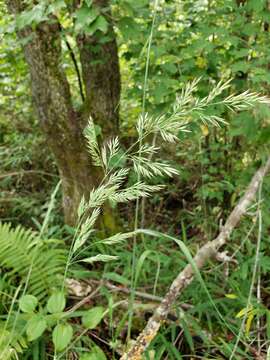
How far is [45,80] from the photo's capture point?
2.40m

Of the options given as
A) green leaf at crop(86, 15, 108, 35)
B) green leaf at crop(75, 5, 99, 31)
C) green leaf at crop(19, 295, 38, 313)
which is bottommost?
green leaf at crop(19, 295, 38, 313)

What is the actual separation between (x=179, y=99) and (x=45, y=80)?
161 cm

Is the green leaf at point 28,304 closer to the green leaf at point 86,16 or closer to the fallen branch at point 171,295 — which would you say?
the fallen branch at point 171,295

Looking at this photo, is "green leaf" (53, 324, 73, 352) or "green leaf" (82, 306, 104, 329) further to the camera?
"green leaf" (82, 306, 104, 329)

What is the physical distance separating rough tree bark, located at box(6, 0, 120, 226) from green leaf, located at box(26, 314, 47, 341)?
113 centimetres

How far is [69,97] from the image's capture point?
8.18 ft

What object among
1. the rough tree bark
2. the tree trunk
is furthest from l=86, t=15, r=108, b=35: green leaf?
the tree trunk

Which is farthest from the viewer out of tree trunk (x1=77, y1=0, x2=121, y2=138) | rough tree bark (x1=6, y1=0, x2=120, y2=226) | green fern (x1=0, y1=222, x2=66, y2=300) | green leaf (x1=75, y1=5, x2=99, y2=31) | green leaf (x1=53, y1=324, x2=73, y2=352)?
tree trunk (x1=77, y1=0, x2=121, y2=138)

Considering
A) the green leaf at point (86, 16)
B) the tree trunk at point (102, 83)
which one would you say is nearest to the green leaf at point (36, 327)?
the green leaf at point (86, 16)

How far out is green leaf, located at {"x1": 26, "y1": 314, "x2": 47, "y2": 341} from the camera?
4.69 feet

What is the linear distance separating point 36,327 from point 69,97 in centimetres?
144

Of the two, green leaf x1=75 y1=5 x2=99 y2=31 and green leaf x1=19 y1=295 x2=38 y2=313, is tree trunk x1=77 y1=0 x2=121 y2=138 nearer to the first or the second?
green leaf x1=75 y1=5 x2=99 y2=31

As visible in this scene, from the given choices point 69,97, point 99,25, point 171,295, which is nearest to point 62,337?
point 171,295

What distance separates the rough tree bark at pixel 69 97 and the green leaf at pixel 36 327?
1.13 meters
